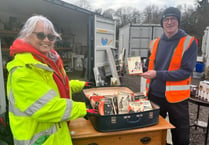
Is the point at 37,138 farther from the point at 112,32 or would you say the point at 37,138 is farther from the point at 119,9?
the point at 119,9

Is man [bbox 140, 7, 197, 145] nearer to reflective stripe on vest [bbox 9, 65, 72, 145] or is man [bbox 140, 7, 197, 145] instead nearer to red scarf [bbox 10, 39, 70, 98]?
red scarf [bbox 10, 39, 70, 98]

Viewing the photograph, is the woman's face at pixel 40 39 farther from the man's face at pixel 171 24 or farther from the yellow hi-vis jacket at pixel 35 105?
the man's face at pixel 171 24

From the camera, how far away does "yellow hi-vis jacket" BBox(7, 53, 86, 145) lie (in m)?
1.02

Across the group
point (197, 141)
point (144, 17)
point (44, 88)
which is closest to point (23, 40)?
point (44, 88)

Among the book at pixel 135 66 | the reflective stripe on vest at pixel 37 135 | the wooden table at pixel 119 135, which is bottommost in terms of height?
the wooden table at pixel 119 135

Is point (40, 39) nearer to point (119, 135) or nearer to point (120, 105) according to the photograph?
point (120, 105)

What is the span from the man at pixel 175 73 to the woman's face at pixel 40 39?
1.08 m

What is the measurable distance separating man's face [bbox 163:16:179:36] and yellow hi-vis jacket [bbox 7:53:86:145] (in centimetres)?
133

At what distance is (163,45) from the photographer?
199 cm

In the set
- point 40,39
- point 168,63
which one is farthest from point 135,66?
point 40,39

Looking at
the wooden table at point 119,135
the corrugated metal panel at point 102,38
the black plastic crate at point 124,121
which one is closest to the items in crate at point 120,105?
the black plastic crate at point 124,121

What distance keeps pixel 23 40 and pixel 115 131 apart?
947 mm

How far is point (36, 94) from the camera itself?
1022mm

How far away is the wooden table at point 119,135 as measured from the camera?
131 cm
